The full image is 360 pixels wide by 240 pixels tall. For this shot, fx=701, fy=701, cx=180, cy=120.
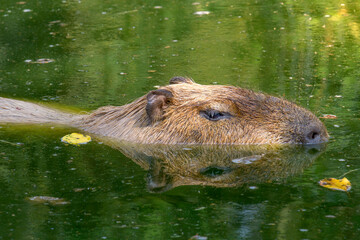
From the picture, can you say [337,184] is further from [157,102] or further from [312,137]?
[157,102]

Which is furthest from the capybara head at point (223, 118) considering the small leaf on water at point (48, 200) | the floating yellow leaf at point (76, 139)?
the small leaf on water at point (48, 200)

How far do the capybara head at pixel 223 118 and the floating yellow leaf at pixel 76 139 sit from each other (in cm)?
73

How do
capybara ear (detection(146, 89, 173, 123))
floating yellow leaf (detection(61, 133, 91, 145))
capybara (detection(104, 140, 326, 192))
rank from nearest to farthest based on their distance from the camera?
capybara (detection(104, 140, 326, 192)), capybara ear (detection(146, 89, 173, 123)), floating yellow leaf (detection(61, 133, 91, 145))

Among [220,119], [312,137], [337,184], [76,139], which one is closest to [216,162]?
[220,119]

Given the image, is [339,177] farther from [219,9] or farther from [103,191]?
[219,9]

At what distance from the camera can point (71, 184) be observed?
6945 mm

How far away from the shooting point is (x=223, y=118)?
808 centimetres

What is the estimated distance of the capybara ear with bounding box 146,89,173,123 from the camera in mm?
8016

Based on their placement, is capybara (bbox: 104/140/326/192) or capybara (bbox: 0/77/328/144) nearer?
capybara (bbox: 104/140/326/192)

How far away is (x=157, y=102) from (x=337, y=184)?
7.97ft

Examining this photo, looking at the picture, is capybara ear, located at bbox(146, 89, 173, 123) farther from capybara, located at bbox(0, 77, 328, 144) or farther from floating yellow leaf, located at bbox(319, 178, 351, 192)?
floating yellow leaf, located at bbox(319, 178, 351, 192)

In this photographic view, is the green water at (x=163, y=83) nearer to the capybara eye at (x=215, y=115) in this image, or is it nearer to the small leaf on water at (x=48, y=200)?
the small leaf on water at (x=48, y=200)

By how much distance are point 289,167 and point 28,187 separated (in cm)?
265

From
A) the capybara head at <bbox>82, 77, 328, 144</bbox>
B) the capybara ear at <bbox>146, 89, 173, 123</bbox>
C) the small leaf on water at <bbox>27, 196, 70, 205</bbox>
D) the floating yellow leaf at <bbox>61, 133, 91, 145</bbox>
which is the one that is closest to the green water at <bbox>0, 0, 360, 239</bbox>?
the small leaf on water at <bbox>27, 196, 70, 205</bbox>
